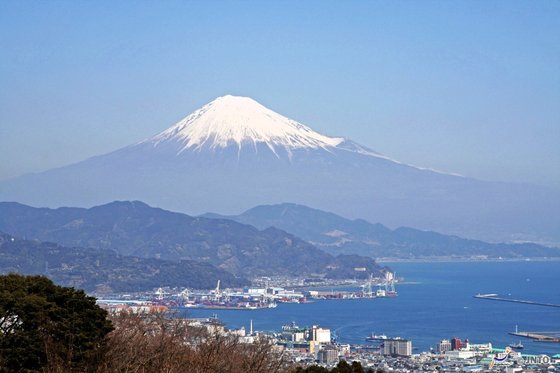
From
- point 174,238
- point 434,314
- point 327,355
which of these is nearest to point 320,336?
point 327,355

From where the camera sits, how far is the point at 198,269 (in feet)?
181

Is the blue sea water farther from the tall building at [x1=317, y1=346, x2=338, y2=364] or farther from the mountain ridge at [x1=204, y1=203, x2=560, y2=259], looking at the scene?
the mountain ridge at [x1=204, y1=203, x2=560, y2=259]

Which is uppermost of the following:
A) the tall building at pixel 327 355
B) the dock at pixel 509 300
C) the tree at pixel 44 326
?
the dock at pixel 509 300

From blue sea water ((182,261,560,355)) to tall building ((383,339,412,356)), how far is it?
206 centimetres

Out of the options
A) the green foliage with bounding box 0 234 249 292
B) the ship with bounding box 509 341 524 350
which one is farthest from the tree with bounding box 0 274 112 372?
the green foliage with bounding box 0 234 249 292

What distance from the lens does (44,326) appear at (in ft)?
26.3

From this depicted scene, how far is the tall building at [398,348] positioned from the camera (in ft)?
85.5

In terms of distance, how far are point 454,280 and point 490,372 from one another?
42.4m

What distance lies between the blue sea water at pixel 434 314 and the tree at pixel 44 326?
20.8 metres

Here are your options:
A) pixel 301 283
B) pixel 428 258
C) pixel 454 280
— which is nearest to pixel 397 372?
pixel 301 283

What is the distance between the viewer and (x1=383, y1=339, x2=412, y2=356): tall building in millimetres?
26062

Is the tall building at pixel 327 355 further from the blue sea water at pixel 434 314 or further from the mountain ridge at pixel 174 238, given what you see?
the mountain ridge at pixel 174 238

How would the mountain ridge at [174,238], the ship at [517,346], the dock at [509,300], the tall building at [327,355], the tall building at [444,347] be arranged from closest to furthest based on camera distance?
the tall building at [327,355], the tall building at [444,347], the ship at [517,346], the dock at [509,300], the mountain ridge at [174,238]

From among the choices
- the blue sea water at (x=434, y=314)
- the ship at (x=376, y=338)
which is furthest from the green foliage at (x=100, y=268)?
the ship at (x=376, y=338)
